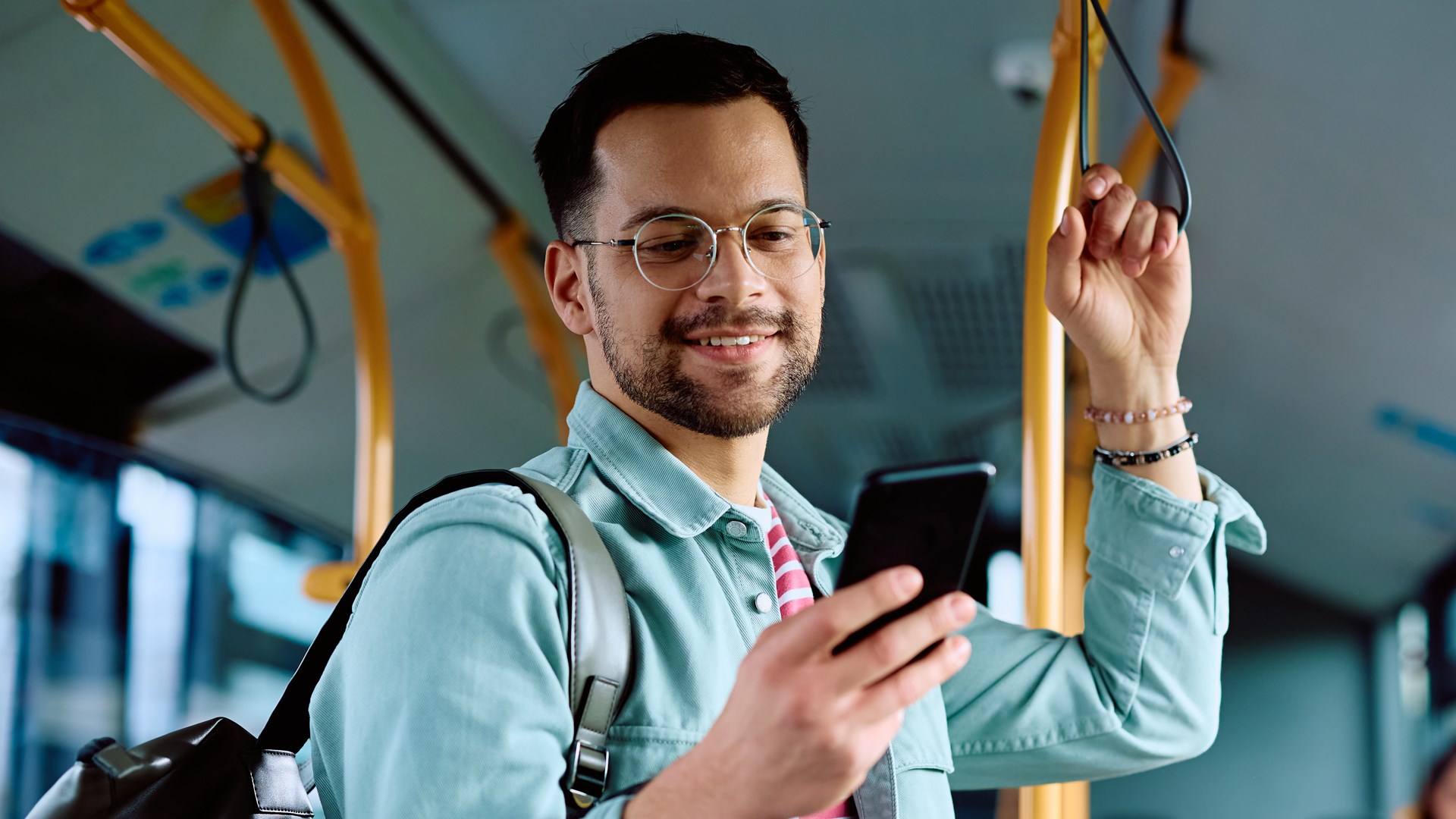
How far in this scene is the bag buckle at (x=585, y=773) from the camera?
0.87 m

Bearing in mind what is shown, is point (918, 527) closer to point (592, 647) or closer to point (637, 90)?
point (592, 647)

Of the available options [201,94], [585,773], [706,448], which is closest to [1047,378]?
[706,448]

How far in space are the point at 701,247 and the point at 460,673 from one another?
0.46 metres

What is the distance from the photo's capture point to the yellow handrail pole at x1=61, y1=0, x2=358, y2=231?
63.5 inches

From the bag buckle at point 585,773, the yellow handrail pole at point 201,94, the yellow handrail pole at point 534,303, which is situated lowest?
the bag buckle at point 585,773

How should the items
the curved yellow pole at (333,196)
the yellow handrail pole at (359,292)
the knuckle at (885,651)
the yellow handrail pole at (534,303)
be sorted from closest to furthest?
1. the knuckle at (885,651)
2. the curved yellow pole at (333,196)
3. the yellow handrail pole at (359,292)
4. the yellow handrail pole at (534,303)

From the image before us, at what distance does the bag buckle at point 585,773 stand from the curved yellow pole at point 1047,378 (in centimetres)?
84

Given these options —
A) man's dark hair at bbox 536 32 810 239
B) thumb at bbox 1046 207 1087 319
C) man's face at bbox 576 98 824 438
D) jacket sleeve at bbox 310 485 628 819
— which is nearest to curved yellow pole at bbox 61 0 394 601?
man's dark hair at bbox 536 32 810 239

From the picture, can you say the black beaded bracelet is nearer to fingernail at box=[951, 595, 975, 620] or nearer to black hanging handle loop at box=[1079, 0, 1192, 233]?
black hanging handle loop at box=[1079, 0, 1192, 233]

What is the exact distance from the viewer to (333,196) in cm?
233

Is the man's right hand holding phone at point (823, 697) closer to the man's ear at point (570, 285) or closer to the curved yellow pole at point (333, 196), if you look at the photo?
the man's ear at point (570, 285)

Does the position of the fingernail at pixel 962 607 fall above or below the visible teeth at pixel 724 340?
below

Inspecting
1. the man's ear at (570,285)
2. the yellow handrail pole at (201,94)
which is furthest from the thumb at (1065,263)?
the yellow handrail pole at (201,94)

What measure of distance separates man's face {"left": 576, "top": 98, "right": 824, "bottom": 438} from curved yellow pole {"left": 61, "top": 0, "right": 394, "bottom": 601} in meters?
0.92
